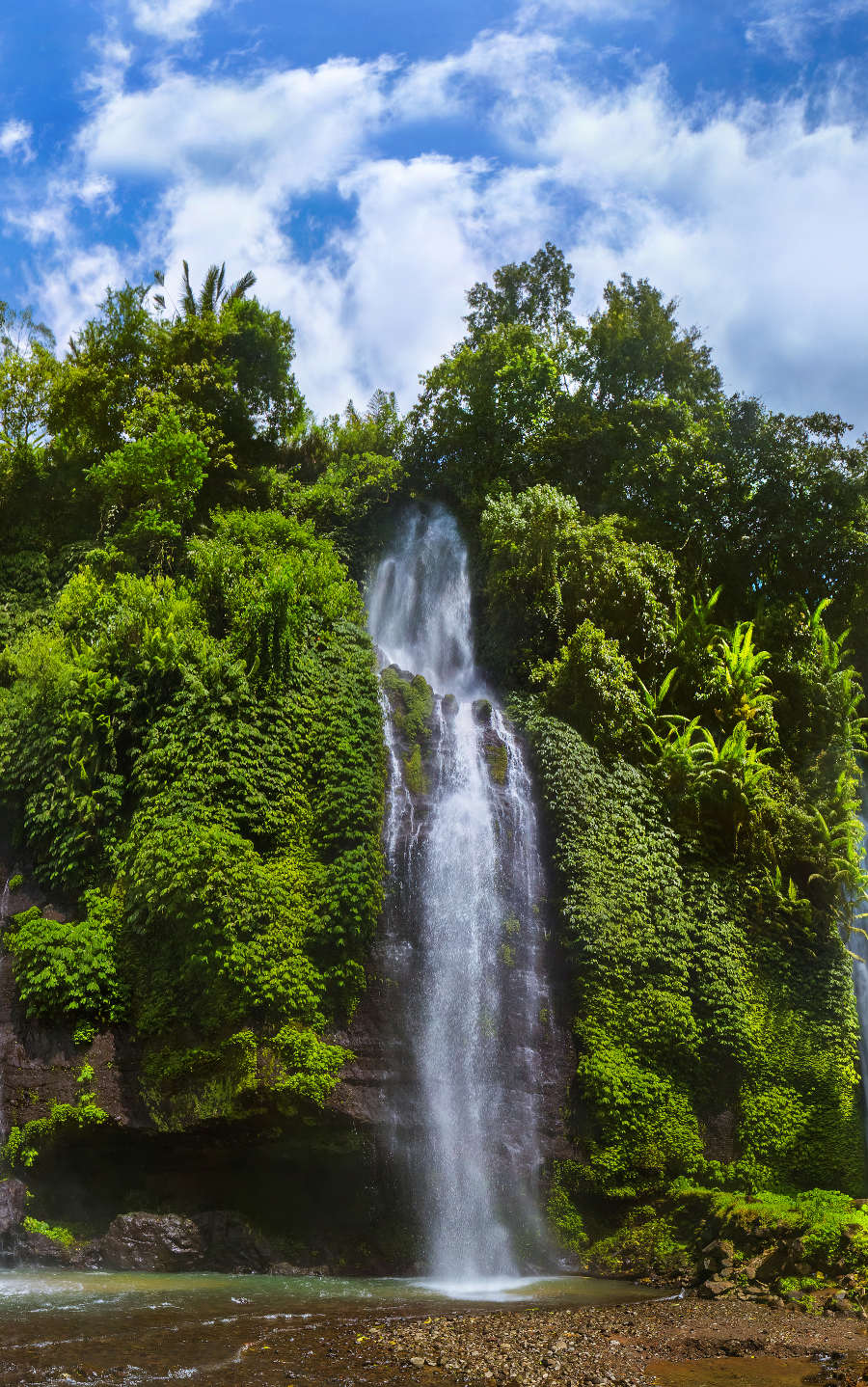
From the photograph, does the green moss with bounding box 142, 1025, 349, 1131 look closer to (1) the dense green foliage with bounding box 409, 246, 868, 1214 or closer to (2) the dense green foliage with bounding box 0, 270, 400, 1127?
(2) the dense green foliage with bounding box 0, 270, 400, 1127

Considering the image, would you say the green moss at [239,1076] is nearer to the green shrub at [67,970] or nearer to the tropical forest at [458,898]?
the tropical forest at [458,898]

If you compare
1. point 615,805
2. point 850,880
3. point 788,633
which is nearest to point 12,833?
point 615,805

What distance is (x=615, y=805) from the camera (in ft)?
46.4

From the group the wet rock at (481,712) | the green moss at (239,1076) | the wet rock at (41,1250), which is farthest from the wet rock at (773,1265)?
the wet rock at (481,712)

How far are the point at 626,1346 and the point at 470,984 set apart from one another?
5.10 meters

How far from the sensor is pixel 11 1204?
10.7 metres

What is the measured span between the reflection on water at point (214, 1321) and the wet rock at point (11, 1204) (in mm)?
704

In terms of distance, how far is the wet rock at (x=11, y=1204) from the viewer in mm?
10570

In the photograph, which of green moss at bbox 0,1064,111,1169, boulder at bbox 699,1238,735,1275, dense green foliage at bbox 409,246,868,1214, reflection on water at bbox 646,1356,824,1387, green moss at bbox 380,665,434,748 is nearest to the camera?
reflection on water at bbox 646,1356,824,1387

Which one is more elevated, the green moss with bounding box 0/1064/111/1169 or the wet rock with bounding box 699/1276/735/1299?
the green moss with bounding box 0/1064/111/1169

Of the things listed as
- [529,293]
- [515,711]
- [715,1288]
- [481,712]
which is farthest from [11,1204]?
[529,293]

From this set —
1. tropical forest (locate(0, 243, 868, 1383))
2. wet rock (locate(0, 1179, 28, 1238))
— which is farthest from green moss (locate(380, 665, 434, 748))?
wet rock (locate(0, 1179, 28, 1238))

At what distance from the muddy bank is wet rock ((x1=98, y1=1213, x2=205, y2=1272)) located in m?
3.75

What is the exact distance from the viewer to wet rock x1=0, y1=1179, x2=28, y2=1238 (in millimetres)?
10570
